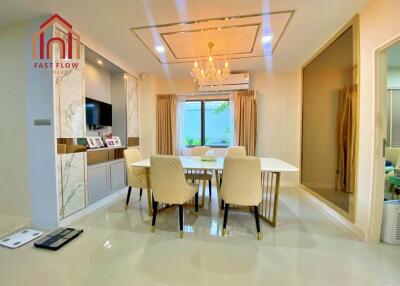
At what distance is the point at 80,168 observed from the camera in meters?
2.75

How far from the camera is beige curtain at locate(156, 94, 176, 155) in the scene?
4.72 m

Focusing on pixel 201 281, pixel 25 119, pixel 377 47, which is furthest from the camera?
pixel 25 119

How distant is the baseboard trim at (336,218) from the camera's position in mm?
2213

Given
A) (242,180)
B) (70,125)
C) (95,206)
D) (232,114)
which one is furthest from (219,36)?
(95,206)

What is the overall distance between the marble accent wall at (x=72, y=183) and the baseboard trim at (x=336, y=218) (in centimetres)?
366

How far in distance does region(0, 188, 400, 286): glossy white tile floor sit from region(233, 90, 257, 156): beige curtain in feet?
7.00

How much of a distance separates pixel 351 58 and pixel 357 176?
1556mm

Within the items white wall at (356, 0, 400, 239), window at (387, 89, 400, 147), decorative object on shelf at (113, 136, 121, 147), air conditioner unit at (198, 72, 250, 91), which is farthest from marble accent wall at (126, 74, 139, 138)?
window at (387, 89, 400, 147)

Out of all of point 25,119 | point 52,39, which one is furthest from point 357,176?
point 25,119

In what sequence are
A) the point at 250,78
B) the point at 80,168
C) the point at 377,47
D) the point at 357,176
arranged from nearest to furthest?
1. the point at 377,47
2. the point at 357,176
3. the point at 80,168
4. the point at 250,78

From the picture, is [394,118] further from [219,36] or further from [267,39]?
[219,36]

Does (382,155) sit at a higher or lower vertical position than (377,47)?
lower

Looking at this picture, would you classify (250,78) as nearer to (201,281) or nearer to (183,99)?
(183,99)

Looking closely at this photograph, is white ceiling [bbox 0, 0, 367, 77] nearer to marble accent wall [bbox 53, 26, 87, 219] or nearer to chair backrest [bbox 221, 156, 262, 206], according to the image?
marble accent wall [bbox 53, 26, 87, 219]
